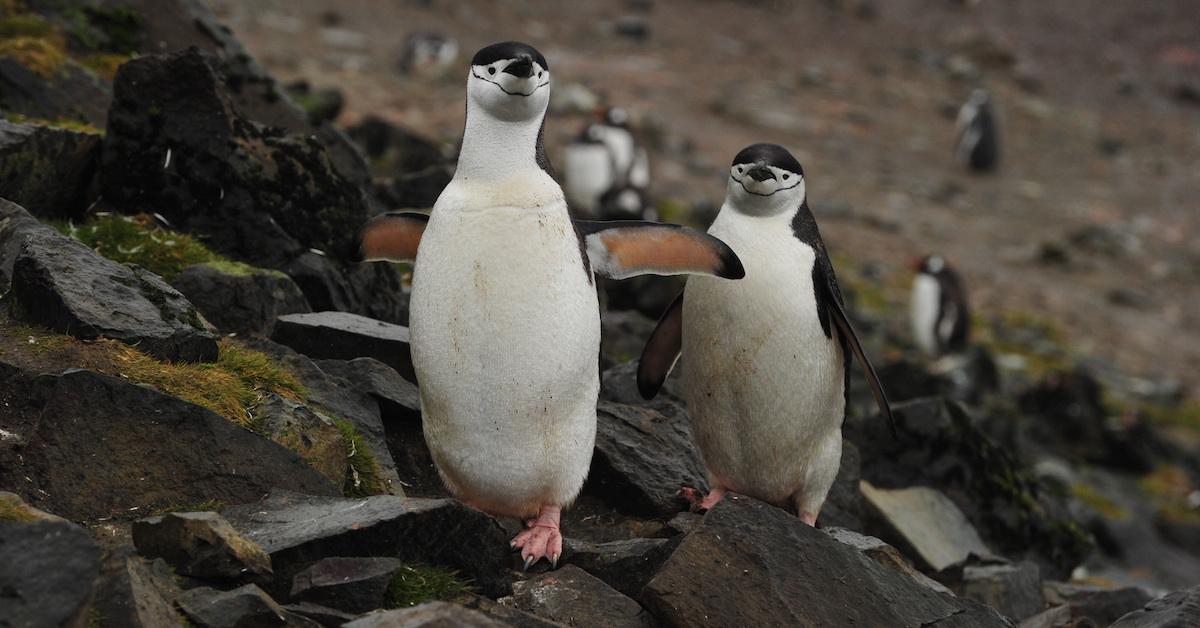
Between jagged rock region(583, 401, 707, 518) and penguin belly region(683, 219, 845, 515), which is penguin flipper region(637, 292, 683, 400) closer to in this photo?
jagged rock region(583, 401, 707, 518)

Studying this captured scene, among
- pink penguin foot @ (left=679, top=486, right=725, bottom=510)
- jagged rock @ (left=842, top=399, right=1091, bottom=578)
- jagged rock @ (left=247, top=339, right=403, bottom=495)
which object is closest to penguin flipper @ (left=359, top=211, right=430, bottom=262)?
jagged rock @ (left=247, top=339, right=403, bottom=495)

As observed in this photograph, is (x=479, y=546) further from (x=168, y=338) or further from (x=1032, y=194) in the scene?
(x=1032, y=194)

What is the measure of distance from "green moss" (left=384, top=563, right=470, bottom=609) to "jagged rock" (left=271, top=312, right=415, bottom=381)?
1.67 m

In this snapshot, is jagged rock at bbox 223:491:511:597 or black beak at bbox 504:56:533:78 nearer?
jagged rock at bbox 223:491:511:597

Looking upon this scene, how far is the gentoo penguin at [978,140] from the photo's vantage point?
2414cm

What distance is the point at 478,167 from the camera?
5.04 meters

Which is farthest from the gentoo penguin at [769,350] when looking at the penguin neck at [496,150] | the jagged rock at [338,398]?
the jagged rock at [338,398]

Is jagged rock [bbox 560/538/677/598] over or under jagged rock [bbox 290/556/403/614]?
under

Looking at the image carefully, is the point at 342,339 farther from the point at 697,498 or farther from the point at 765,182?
the point at 765,182

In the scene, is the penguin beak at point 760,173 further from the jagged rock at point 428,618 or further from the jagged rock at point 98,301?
the jagged rock at point 428,618

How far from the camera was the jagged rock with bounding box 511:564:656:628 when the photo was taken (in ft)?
14.0

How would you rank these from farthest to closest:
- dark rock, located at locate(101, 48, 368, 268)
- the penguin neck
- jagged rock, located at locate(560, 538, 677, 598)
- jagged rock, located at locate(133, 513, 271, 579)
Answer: dark rock, located at locate(101, 48, 368, 268) → the penguin neck → jagged rock, located at locate(560, 538, 677, 598) → jagged rock, located at locate(133, 513, 271, 579)

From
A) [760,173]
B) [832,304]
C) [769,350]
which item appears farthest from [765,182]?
[769,350]

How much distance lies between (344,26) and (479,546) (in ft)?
69.6
